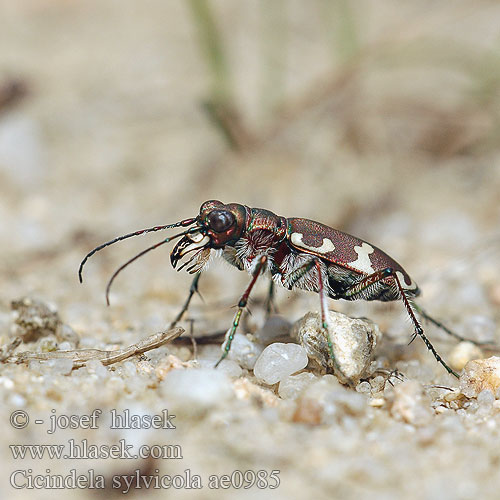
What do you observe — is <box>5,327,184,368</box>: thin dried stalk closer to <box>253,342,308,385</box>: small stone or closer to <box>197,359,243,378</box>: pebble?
<box>197,359,243,378</box>: pebble

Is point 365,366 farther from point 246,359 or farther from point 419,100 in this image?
point 419,100

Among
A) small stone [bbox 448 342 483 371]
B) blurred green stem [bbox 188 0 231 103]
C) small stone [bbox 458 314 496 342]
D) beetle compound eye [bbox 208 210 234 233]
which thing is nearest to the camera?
beetle compound eye [bbox 208 210 234 233]

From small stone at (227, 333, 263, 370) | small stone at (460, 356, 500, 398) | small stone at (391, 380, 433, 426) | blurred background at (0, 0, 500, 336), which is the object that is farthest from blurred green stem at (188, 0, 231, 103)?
small stone at (391, 380, 433, 426)

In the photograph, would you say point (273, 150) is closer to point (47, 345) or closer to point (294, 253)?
point (294, 253)

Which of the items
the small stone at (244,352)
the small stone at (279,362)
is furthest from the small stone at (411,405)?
the small stone at (244,352)

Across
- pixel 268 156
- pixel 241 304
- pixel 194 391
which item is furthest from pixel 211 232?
pixel 268 156

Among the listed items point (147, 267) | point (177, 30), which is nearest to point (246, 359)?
point (147, 267)
